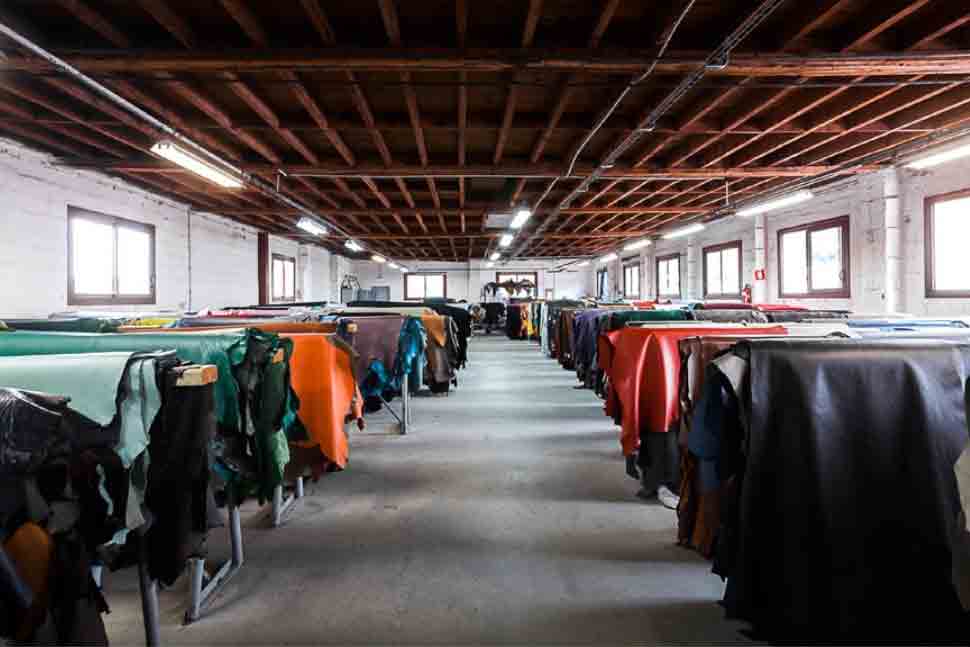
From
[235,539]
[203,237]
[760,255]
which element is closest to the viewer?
[235,539]

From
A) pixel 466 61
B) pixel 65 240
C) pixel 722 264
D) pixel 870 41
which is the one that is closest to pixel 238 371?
pixel 466 61

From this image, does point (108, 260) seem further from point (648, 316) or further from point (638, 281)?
point (638, 281)

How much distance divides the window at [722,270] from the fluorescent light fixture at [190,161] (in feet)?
34.1

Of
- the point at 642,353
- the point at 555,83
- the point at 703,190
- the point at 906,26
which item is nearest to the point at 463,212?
the point at 703,190

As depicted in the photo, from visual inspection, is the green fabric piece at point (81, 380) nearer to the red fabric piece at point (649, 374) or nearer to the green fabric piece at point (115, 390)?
the green fabric piece at point (115, 390)

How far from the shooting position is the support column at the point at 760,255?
11266 mm

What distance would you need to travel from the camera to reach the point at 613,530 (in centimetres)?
319

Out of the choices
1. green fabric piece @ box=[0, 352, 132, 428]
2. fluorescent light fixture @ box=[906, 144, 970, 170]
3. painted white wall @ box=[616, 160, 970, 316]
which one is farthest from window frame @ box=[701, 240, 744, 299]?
green fabric piece @ box=[0, 352, 132, 428]

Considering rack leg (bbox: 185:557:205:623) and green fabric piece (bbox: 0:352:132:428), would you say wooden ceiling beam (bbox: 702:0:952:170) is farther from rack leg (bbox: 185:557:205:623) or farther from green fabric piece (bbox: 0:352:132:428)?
rack leg (bbox: 185:557:205:623)

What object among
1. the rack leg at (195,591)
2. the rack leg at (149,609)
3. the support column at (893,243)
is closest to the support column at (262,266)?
the rack leg at (195,591)

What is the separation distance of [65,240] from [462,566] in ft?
23.4

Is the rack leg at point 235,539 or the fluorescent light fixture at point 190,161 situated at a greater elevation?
the fluorescent light fixture at point 190,161

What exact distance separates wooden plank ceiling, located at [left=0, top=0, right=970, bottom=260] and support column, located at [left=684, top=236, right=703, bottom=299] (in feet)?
17.8

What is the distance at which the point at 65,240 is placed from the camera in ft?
23.3
